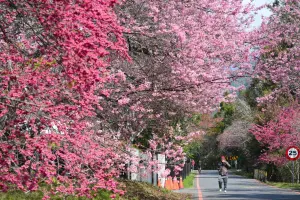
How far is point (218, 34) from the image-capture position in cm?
Answer: 1622

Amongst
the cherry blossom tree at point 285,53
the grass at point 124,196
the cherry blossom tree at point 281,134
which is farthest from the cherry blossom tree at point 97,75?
the cherry blossom tree at point 281,134

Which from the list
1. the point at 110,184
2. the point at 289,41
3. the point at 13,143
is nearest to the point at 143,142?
the point at 289,41

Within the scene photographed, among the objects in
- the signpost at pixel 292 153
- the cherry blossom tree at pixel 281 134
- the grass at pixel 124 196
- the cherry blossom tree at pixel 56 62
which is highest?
the cherry blossom tree at pixel 281 134

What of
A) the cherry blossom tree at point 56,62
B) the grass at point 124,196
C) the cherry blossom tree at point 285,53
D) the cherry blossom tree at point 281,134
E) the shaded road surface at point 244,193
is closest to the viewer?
the cherry blossom tree at point 56,62

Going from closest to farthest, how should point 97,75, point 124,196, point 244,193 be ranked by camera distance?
point 97,75, point 124,196, point 244,193

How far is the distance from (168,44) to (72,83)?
6564 mm

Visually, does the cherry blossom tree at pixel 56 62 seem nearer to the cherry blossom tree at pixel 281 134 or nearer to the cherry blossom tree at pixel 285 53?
the cherry blossom tree at pixel 285 53

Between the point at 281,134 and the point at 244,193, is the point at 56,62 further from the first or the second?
the point at 281,134

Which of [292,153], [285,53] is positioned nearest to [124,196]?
[285,53]

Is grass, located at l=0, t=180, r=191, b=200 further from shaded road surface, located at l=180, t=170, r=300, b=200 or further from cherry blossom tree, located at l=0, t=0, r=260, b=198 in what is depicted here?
shaded road surface, located at l=180, t=170, r=300, b=200

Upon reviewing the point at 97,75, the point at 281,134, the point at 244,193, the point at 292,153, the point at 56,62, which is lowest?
the point at 244,193

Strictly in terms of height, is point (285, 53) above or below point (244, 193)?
above

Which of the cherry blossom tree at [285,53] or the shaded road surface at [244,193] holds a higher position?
the cherry blossom tree at [285,53]

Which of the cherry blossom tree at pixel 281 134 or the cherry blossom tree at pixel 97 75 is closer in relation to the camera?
the cherry blossom tree at pixel 97 75
